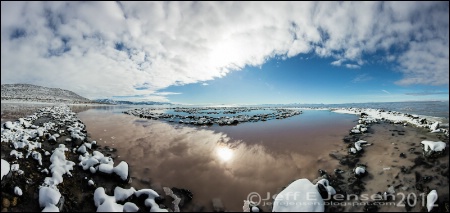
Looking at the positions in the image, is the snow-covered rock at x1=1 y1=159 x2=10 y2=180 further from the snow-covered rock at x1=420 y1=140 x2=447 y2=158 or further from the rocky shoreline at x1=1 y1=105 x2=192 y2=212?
the snow-covered rock at x1=420 y1=140 x2=447 y2=158

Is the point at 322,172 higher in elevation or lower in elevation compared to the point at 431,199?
lower

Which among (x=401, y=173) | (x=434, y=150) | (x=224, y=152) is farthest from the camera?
(x=224, y=152)

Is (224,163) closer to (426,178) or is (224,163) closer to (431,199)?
(431,199)

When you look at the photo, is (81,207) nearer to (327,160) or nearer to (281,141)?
(327,160)

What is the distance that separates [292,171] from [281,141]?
5.90 meters

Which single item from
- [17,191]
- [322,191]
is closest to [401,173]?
[322,191]

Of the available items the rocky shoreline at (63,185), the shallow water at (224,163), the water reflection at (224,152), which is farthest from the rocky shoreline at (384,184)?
the water reflection at (224,152)

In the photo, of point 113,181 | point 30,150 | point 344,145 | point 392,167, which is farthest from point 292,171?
point 30,150

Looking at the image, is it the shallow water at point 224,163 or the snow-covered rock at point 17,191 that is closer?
the snow-covered rock at point 17,191

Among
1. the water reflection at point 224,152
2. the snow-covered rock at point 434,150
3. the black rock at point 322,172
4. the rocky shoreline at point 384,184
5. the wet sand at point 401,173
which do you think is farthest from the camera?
the water reflection at point 224,152

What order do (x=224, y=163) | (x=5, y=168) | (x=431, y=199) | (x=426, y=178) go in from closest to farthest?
(x=431, y=199) < (x=5, y=168) < (x=426, y=178) < (x=224, y=163)

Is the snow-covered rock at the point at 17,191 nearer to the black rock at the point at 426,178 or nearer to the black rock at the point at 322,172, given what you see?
the black rock at the point at 322,172

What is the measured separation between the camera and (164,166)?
1016cm

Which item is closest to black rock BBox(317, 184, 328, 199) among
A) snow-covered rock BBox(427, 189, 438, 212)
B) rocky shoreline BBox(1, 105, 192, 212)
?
snow-covered rock BBox(427, 189, 438, 212)
